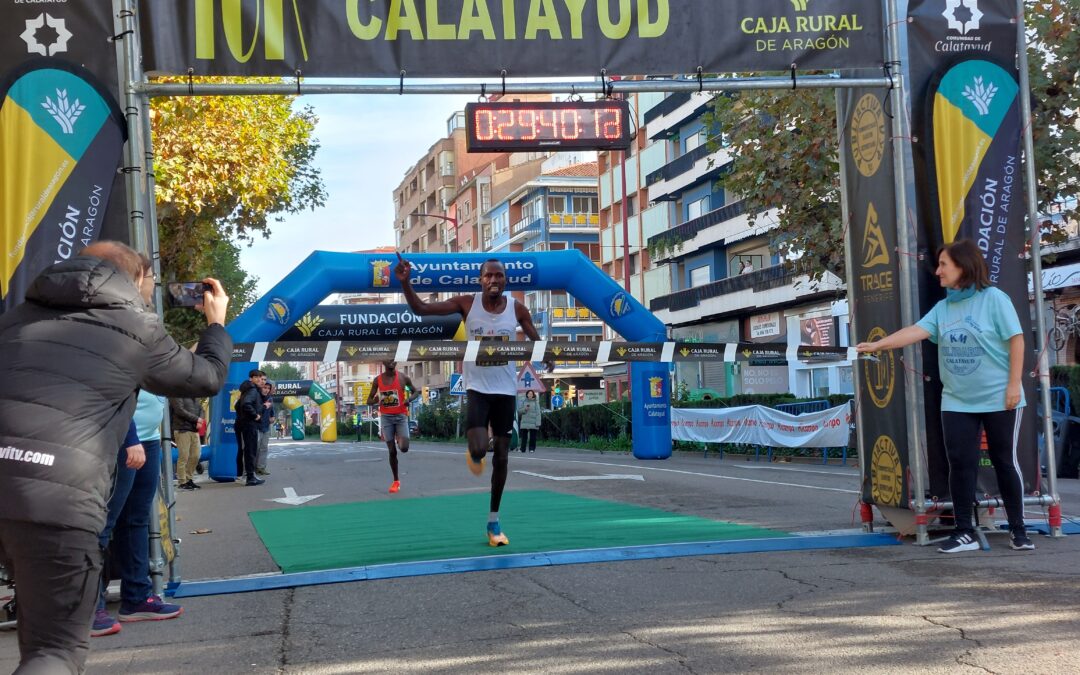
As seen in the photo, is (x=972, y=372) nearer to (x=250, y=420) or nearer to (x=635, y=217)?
(x=250, y=420)

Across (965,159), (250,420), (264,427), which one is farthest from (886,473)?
(264,427)

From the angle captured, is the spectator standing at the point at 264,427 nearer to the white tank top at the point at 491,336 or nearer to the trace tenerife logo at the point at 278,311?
the trace tenerife logo at the point at 278,311

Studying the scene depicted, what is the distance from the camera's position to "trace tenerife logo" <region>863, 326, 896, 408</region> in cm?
823

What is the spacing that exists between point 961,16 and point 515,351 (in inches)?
156

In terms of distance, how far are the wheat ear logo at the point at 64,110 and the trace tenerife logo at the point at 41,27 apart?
29 centimetres

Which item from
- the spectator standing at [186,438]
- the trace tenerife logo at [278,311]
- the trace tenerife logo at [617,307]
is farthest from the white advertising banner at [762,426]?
the spectator standing at [186,438]

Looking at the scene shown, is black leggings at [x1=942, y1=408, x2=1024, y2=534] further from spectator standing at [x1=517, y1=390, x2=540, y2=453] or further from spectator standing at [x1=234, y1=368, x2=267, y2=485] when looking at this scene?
spectator standing at [x1=517, y1=390, x2=540, y2=453]

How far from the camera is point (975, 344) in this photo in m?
7.35

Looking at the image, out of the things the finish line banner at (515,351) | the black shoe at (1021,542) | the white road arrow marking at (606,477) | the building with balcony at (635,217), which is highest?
the building with balcony at (635,217)

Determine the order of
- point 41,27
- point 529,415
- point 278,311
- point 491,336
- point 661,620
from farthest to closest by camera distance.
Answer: point 529,415 < point 278,311 < point 491,336 < point 41,27 < point 661,620

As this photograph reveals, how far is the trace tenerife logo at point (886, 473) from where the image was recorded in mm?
8078

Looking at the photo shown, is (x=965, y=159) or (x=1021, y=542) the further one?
(x=965, y=159)

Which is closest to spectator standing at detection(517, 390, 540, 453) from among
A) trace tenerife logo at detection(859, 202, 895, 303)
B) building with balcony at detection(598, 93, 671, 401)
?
trace tenerife logo at detection(859, 202, 895, 303)

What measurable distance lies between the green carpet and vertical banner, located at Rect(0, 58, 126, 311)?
2596 millimetres
